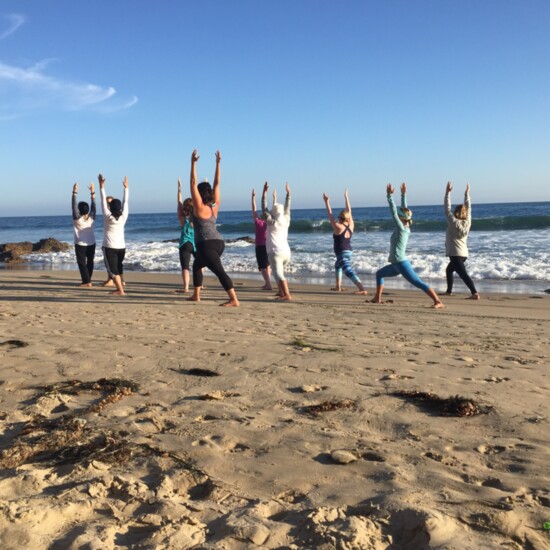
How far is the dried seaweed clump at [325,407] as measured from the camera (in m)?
3.41

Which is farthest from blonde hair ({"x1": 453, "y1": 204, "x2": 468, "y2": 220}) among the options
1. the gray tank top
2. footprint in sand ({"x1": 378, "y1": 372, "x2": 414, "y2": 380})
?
footprint in sand ({"x1": 378, "y1": 372, "x2": 414, "y2": 380})

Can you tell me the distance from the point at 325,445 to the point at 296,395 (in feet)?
2.77

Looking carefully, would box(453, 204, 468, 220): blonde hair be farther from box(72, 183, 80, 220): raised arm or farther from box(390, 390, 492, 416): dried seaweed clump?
box(72, 183, 80, 220): raised arm

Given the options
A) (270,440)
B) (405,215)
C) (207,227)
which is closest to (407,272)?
(405,215)

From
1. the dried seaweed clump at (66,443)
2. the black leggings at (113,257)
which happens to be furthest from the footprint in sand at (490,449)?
the black leggings at (113,257)

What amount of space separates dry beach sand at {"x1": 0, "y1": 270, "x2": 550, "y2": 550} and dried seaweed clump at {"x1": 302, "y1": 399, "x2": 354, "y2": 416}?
0.05ft

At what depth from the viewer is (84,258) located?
11.3m

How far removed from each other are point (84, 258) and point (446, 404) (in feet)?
30.6

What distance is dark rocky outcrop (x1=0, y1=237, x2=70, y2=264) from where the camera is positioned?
21.0 metres

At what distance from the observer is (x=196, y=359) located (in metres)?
4.72

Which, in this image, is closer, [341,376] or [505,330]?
[341,376]

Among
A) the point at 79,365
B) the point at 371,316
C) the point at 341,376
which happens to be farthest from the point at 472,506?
the point at 371,316

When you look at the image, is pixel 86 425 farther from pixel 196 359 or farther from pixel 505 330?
pixel 505 330

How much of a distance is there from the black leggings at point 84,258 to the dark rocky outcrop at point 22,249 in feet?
33.6
